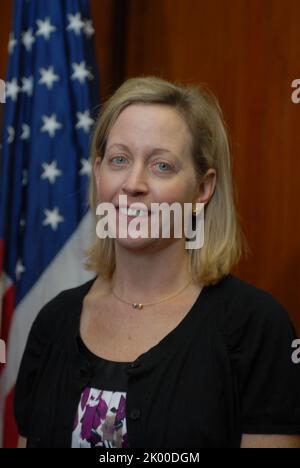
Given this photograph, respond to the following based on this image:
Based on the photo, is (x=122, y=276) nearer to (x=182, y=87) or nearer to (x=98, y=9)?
(x=182, y=87)

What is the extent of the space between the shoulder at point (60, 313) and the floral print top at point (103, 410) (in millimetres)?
174

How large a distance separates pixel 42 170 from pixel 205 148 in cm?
72

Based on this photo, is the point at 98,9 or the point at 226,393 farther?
the point at 98,9

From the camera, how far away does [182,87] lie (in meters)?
1.42

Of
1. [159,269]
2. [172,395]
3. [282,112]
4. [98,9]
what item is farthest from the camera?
[98,9]

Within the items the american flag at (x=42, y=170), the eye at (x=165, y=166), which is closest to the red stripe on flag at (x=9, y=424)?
the american flag at (x=42, y=170)

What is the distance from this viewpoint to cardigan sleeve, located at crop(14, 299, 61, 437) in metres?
1.45

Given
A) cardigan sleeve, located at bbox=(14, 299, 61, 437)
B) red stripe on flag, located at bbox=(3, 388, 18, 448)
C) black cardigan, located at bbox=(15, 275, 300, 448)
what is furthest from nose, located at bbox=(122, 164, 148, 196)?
red stripe on flag, located at bbox=(3, 388, 18, 448)

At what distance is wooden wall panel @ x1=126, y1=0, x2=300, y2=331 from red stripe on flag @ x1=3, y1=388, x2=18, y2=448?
0.78m

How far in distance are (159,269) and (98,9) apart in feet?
4.04
